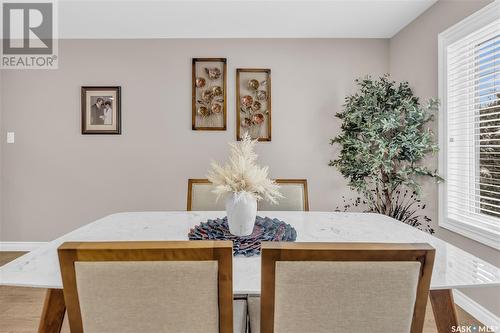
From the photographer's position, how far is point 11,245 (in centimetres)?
354

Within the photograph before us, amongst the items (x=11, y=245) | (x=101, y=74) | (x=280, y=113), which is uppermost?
(x=101, y=74)

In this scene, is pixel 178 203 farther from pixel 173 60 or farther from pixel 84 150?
pixel 173 60

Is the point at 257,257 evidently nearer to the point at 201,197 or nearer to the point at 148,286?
the point at 148,286

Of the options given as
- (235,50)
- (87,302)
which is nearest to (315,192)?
(235,50)

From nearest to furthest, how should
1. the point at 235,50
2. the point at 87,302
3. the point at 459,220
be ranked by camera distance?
the point at 87,302, the point at 459,220, the point at 235,50

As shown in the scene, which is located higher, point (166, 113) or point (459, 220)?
point (166, 113)

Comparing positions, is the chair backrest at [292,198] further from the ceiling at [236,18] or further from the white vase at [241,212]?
the ceiling at [236,18]

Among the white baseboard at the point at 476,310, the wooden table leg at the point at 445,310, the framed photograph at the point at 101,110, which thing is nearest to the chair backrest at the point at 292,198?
the wooden table leg at the point at 445,310

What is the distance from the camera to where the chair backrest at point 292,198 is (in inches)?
87.5

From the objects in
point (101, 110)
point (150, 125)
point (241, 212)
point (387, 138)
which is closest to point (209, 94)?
point (150, 125)

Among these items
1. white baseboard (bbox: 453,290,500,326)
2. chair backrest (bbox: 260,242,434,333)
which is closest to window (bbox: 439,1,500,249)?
white baseboard (bbox: 453,290,500,326)

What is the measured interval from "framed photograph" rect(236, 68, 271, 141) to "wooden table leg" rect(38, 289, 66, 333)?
7.98ft

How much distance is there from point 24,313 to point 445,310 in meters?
2.69

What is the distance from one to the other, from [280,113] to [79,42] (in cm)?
247
